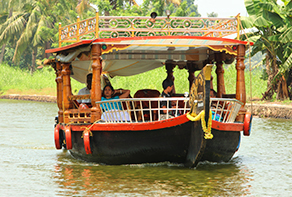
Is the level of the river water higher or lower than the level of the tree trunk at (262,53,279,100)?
lower

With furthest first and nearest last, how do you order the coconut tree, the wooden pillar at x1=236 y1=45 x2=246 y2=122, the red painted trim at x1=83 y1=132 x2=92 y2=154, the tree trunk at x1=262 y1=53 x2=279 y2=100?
the tree trunk at x1=262 y1=53 x2=279 y2=100
the coconut tree
the wooden pillar at x1=236 y1=45 x2=246 y2=122
the red painted trim at x1=83 y1=132 x2=92 y2=154

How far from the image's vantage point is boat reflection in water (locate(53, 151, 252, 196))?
6.04 m

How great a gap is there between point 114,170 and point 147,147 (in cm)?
77

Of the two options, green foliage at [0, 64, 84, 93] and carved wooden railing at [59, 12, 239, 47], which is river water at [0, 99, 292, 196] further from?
green foliage at [0, 64, 84, 93]

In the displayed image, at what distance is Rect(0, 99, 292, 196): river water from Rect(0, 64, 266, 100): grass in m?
10.6

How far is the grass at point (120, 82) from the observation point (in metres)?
21.3

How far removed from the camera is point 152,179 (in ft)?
22.3

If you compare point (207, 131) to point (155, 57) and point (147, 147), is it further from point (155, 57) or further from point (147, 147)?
point (155, 57)

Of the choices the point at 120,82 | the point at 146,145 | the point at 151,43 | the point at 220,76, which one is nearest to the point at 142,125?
the point at 146,145

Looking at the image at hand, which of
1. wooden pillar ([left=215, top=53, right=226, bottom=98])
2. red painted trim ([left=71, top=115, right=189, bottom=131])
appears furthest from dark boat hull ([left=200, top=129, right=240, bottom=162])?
wooden pillar ([left=215, top=53, right=226, bottom=98])

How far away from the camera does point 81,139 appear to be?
7938 mm

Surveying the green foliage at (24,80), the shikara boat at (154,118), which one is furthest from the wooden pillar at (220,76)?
the green foliage at (24,80)

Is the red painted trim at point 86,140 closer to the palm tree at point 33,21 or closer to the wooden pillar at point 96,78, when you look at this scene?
the wooden pillar at point 96,78

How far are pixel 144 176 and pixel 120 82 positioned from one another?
1741 cm
